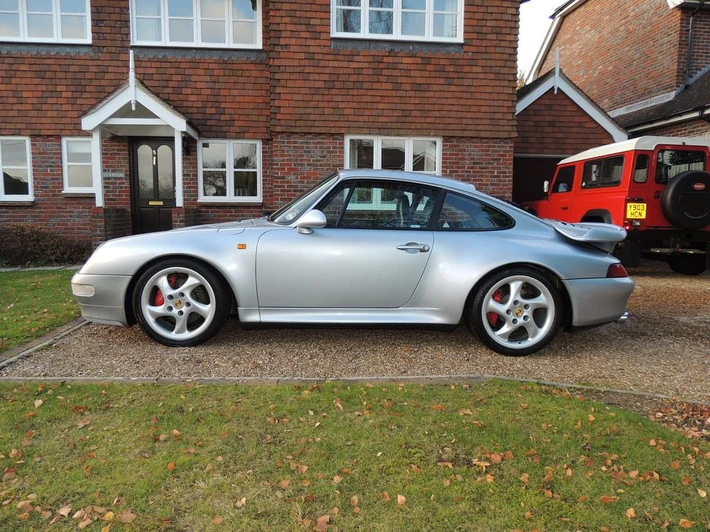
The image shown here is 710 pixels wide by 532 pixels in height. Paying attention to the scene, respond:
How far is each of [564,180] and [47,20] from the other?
10.7 meters

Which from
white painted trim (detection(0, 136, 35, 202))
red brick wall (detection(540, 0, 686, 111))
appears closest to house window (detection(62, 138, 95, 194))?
white painted trim (detection(0, 136, 35, 202))

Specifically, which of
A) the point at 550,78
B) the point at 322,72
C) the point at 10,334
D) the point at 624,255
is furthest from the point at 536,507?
the point at 550,78

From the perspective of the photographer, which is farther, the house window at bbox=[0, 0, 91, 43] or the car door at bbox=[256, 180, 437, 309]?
the house window at bbox=[0, 0, 91, 43]

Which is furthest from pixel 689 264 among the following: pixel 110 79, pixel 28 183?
pixel 28 183

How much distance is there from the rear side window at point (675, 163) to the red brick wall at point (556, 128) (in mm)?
3903

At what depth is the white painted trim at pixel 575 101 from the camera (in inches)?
478

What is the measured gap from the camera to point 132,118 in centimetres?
1008

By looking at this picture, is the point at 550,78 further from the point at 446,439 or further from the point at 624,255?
the point at 446,439

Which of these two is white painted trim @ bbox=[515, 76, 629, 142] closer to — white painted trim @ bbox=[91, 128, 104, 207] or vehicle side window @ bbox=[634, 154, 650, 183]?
vehicle side window @ bbox=[634, 154, 650, 183]

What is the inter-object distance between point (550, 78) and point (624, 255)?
5.69 metres

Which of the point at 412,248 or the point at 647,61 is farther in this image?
the point at 647,61

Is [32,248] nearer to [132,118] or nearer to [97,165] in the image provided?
[97,165]

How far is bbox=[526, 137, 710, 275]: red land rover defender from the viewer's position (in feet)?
26.5

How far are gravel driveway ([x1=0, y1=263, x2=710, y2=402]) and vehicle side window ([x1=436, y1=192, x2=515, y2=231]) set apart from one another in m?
1.02
